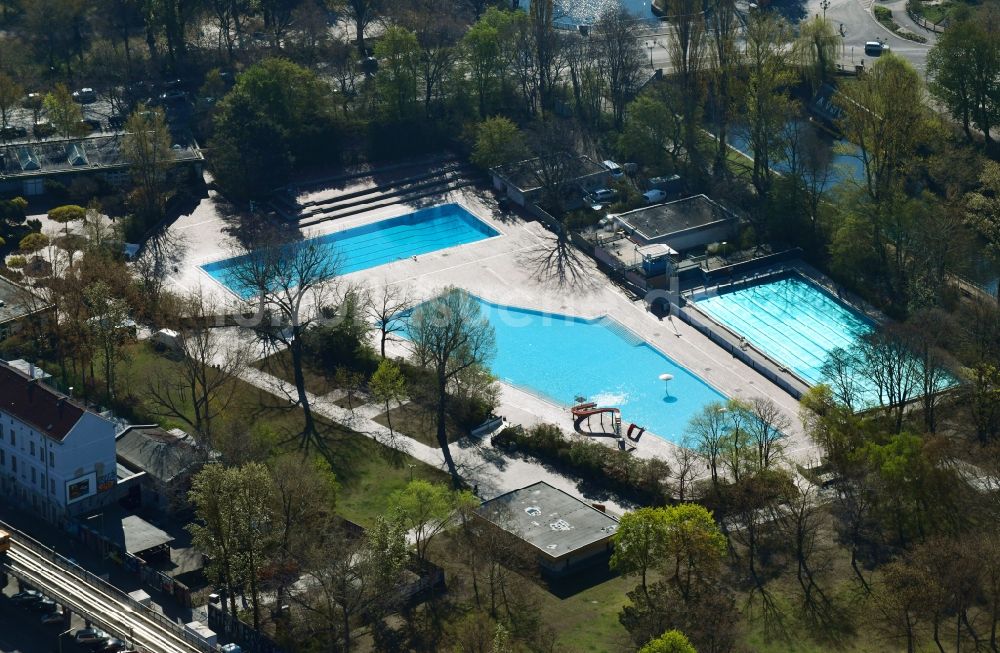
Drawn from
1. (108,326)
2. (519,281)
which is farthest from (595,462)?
(108,326)

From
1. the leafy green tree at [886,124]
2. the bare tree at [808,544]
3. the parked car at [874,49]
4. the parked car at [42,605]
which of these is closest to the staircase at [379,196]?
the leafy green tree at [886,124]

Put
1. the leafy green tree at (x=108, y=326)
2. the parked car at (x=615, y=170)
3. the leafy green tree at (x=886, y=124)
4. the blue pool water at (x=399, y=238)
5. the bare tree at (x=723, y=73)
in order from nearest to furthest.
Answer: the leafy green tree at (x=108, y=326)
the leafy green tree at (x=886, y=124)
the blue pool water at (x=399, y=238)
the parked car at (x=615, y=170)
the bare tree at (x=723, y=73)

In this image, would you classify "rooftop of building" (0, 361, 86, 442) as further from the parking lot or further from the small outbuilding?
the small outbuilding

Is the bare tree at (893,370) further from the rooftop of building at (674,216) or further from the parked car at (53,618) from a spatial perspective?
the parked car at (53,618)

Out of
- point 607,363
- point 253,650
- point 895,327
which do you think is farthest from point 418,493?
point 895,327

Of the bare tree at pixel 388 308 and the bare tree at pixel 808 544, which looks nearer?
the bare tree at pixel 808 544

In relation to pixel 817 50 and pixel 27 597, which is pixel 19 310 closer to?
pixel 27 597
